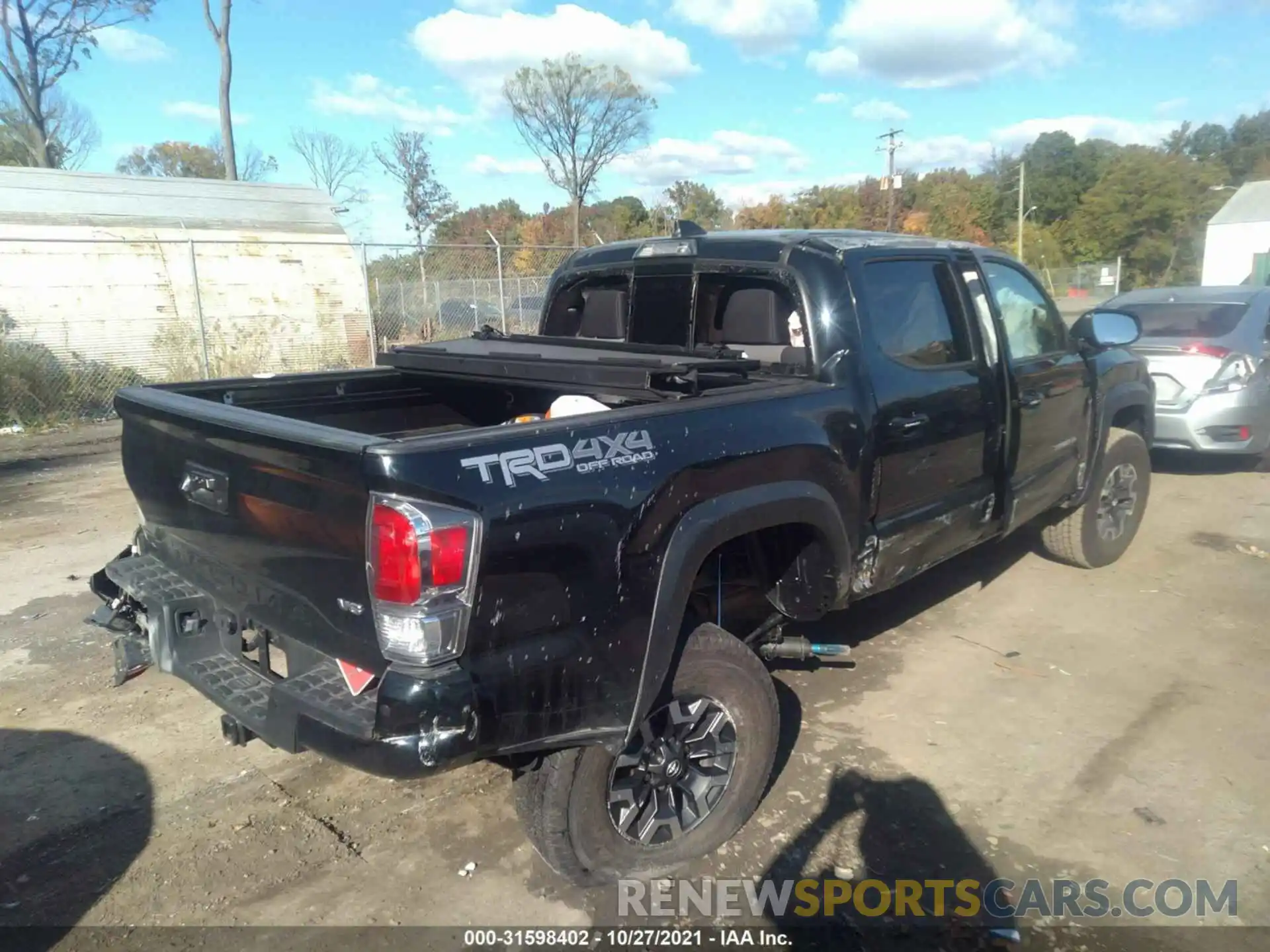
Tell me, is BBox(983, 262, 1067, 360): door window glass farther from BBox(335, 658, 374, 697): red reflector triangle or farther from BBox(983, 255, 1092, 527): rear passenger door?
BBox(335, 658, 374, 697): red reflector triangle

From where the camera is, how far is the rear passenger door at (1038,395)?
4.37m

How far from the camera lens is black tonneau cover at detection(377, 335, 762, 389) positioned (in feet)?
10.3

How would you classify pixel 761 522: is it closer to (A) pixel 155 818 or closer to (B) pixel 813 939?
(B) pixel 813 939

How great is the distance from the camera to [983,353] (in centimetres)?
412

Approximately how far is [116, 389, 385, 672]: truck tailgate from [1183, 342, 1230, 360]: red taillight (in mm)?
7403

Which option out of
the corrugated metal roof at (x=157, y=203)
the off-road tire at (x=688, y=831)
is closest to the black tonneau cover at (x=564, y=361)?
the off-road tire at (x=688, y=831)

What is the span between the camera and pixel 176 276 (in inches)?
658

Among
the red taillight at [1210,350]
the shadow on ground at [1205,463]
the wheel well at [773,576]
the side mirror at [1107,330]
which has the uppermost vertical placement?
the side mirror at [1107,330]

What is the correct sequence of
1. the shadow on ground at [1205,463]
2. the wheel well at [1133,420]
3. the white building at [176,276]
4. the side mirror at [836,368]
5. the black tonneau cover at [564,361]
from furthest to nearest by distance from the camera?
1. the white building at [176,276]
2. the shadow on ground at [1205,463]
3. the wheel well at [1133,420]
4. the side mirror at [836,368]
5. the black tonneau cover at [564,361]

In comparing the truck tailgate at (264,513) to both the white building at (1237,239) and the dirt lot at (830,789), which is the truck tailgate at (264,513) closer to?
the dirt lot at (830,789)

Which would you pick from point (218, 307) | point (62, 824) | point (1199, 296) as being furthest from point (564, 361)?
point (218, 307)

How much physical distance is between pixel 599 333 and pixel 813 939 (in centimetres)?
284

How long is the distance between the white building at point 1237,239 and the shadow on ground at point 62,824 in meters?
49.7

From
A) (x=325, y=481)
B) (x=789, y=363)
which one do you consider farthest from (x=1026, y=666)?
(x=325, y=481)
